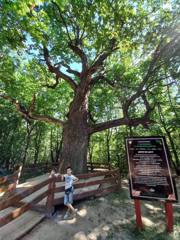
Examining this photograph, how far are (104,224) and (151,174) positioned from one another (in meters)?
1.96

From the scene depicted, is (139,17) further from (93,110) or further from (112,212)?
(93,110)

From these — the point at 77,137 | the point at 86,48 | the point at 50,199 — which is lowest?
the point at 50,199

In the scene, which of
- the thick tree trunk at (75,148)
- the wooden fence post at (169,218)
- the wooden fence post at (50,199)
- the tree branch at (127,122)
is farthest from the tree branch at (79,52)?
the wooden fence post at (169,218)

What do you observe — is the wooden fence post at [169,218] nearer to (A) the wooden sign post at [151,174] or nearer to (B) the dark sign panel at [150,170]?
(A) the wooden sign post at [151,174]

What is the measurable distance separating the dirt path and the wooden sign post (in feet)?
1.16

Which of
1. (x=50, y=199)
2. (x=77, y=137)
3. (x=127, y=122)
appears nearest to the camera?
(x=50, y=199)

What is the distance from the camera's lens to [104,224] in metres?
4.96

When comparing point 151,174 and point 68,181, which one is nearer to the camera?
point 151,174

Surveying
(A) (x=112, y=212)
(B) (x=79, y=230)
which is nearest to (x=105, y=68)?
(A) (x=112, y=212)

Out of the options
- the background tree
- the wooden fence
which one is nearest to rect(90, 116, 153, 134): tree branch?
the background tree

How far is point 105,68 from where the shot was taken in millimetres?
12555

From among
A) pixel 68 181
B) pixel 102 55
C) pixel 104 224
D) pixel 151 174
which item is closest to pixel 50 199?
pixel 68 181

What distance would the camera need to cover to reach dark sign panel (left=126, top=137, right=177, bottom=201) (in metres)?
4.61

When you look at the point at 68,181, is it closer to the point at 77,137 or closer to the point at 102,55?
the point at 77,137
